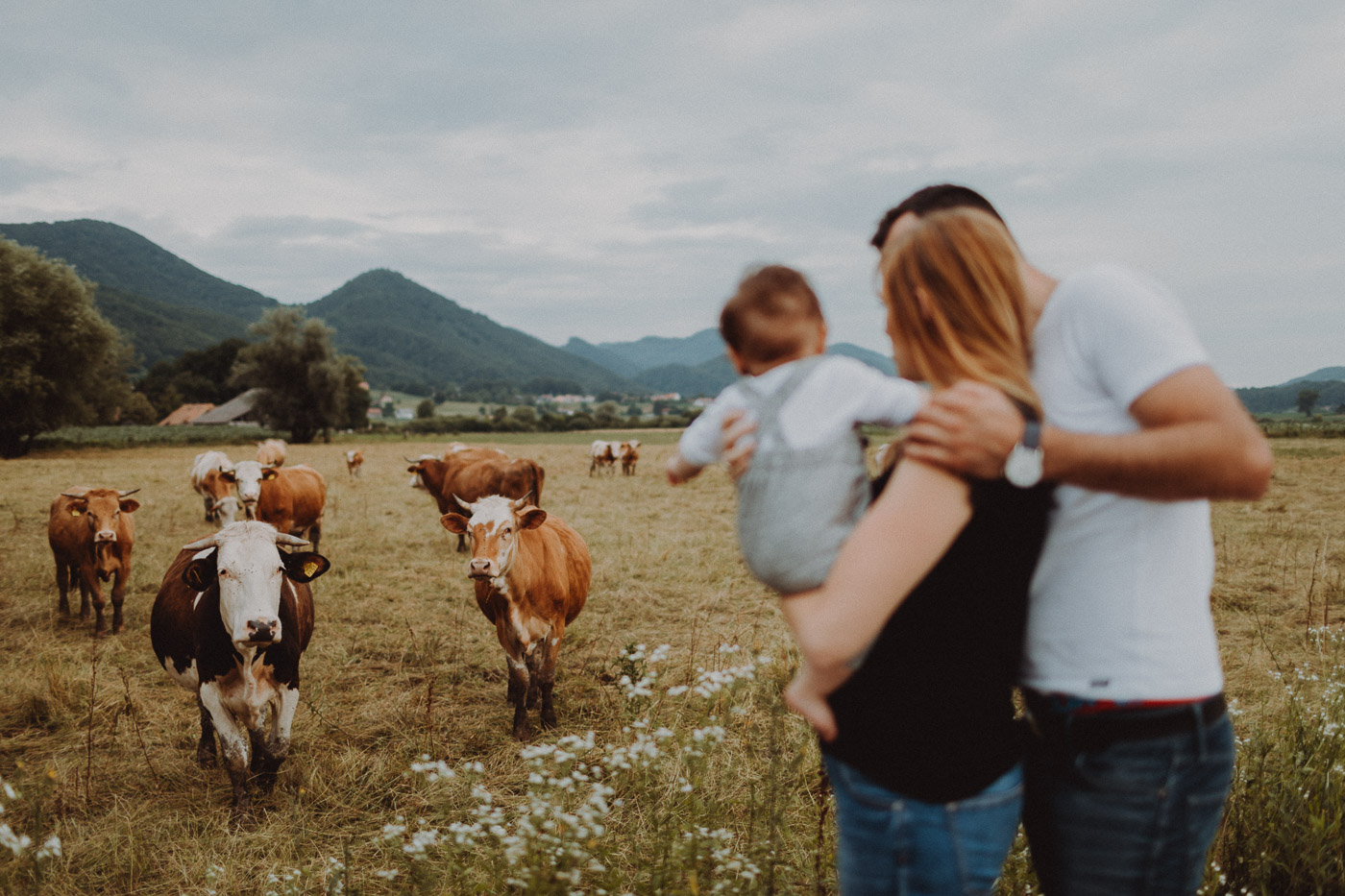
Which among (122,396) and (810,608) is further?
(122,396)

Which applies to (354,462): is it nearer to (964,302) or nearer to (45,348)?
(45,348)

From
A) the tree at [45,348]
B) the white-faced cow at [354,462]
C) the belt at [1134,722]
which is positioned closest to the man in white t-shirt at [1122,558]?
the belt at [1134,722]

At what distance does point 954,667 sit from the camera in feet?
4.50

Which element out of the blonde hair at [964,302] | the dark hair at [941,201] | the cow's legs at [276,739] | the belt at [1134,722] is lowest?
the cow's legs at [276,739]

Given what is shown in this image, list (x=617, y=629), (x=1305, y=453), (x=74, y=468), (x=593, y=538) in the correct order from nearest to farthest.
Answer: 1. (x=617, y=629)
2. (x=593, y=538)
3. (x=74, y=468)
4. (x=1305, y=453)

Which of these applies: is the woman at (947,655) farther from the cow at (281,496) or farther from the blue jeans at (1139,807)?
the cow at (281,496)

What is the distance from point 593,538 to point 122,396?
34.3 metres

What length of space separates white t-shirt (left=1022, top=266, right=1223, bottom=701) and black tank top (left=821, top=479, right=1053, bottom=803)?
86 mm

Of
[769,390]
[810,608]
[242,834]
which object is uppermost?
[769,390]

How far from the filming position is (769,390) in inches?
63.4

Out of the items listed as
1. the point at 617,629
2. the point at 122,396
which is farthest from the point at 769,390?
the point at 122,396

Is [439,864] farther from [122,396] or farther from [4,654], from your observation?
[122,396]

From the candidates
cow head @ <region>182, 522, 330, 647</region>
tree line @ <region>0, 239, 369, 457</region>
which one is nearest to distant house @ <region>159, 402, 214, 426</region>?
tree line @ <region>0, 239, 369, 457</region>

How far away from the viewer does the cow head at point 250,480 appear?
36.0ft
